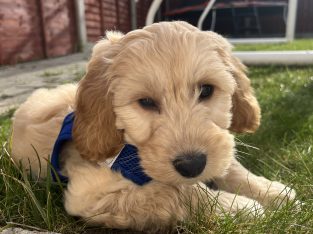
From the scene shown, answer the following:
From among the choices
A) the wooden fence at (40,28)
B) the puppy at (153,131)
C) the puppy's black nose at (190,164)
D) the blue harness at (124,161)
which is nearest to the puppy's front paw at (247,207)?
the puppy at (153,131)

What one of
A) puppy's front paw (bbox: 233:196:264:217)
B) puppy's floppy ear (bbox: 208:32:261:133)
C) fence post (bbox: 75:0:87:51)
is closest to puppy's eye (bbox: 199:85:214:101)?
puppy's floppy ear (bbox: 208:32:261:133)

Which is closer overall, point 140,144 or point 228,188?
point 140,144

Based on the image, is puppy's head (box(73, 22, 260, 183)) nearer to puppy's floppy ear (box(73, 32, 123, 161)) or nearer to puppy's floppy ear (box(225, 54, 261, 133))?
puppy's floppy ear (box(73, 32, 123, 161))

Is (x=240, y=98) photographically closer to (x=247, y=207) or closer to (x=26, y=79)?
(x=247, y=207)

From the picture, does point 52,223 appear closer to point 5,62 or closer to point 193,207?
point 193,207

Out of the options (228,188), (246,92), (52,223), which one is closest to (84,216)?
(52,223)
